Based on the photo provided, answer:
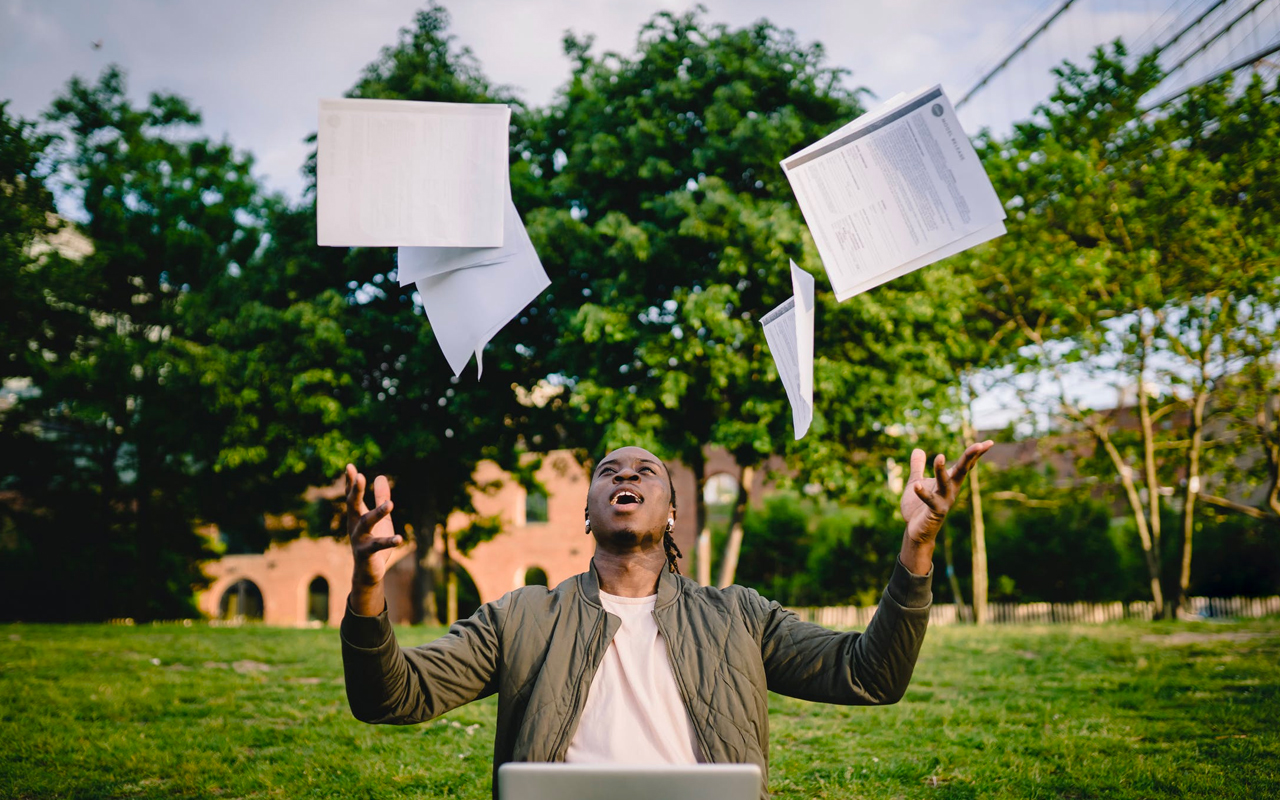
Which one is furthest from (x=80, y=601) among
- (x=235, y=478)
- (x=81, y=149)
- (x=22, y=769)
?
(x=22, y=769)

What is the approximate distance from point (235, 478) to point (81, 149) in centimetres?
1013

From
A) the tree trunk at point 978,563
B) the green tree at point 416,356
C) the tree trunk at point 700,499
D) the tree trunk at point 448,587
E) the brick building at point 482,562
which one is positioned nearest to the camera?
the tree trunk at point 700,499

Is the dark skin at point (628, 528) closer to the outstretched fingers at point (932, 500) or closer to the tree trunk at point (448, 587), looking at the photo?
the outstretched fingers at point (932, 500)

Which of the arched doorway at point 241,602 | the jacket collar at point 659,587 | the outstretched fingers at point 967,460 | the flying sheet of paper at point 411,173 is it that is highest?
the flying sheet of paper at point 411,173

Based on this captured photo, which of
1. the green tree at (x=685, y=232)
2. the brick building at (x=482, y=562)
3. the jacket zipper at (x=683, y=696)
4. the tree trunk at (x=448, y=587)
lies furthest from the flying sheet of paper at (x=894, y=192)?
the brick building at (x=482, y=562)

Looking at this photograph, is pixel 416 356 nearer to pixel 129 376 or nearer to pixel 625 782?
pixel 129 376

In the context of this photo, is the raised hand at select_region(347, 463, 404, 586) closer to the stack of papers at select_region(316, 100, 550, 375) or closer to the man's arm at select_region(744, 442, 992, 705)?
the stack of papers at select_region(316, 100, 550, 375)

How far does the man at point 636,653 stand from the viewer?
2436 mm

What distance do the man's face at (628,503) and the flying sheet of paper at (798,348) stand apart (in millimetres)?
555

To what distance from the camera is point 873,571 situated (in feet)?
96.9

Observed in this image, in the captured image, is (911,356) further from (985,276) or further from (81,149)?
(81,149)

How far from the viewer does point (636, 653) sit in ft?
8.94

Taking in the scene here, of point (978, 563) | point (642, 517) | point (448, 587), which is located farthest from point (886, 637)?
point (448, 587)

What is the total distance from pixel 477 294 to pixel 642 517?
3.49ft
